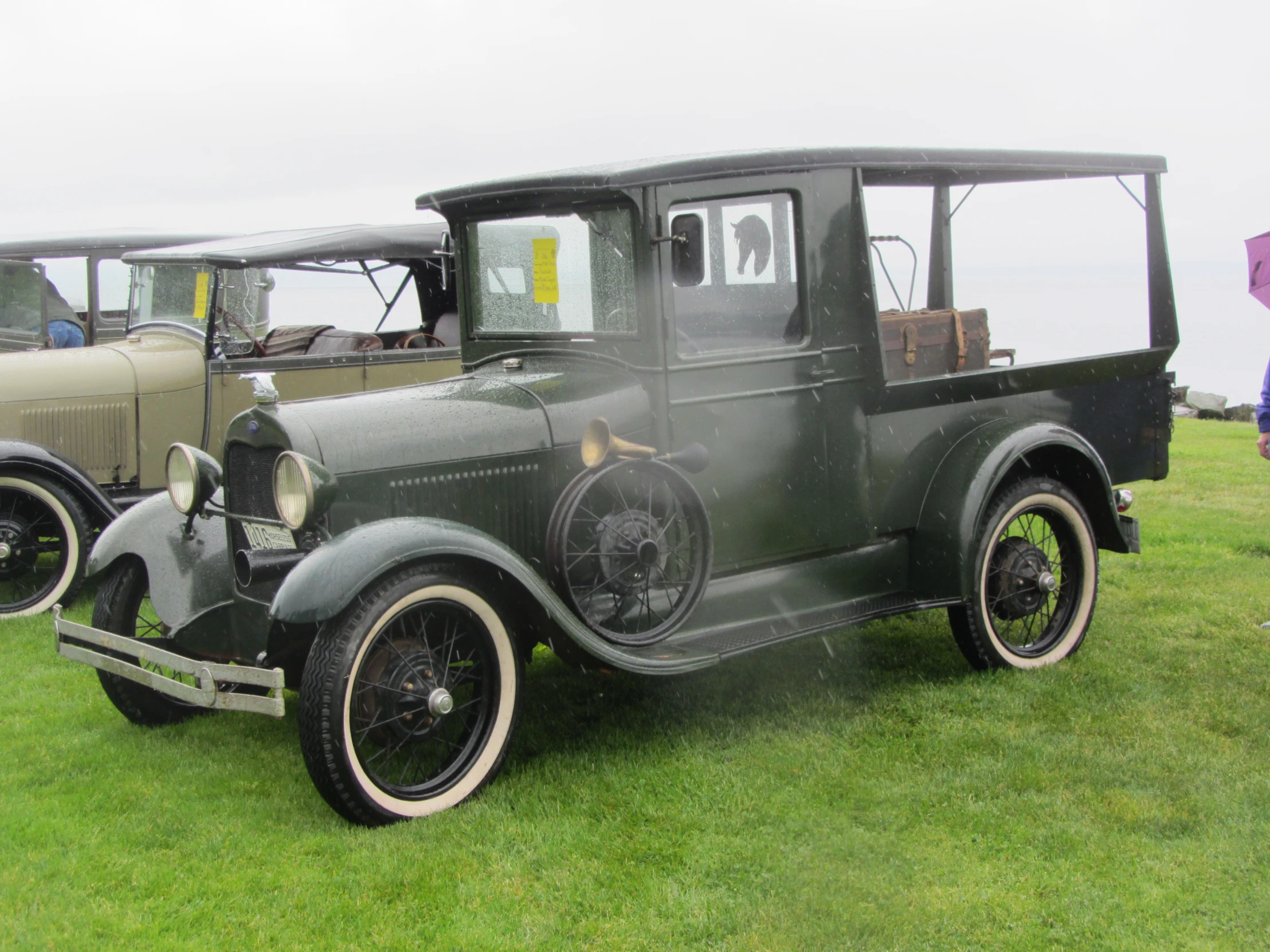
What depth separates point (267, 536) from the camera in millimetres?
4172

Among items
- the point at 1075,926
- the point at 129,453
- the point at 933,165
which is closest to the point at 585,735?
the point at 1075,926

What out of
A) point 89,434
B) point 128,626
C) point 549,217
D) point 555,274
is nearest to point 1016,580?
point 555,274

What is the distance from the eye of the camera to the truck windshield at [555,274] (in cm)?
431

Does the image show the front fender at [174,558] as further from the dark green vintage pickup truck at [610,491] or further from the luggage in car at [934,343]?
the luggage in car at [934,343]

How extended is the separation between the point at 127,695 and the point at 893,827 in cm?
288

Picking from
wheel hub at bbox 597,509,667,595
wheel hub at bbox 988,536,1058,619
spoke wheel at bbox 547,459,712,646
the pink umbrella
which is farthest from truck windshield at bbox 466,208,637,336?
the pink umbrella

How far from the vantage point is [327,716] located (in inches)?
A: 133

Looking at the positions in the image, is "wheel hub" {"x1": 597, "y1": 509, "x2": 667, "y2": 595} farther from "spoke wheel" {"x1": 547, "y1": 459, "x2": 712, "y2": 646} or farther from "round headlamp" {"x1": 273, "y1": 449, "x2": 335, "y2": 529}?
"round headlamp" {"x1": 273, "y1": 449, "x2": 335, "y2": 529}


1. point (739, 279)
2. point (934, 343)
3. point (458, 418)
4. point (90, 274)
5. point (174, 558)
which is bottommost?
point (174, 558)

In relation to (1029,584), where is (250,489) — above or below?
above

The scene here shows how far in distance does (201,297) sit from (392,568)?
477cm

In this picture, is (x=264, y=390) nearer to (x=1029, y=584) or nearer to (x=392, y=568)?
(x=392, y=568)

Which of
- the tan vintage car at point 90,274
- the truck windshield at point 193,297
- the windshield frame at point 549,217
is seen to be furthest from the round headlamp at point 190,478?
the tan vintage car at point 90,274

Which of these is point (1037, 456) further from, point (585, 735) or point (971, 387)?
point (585, 735)
